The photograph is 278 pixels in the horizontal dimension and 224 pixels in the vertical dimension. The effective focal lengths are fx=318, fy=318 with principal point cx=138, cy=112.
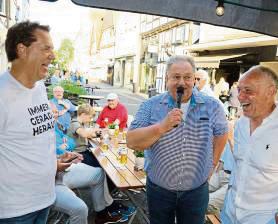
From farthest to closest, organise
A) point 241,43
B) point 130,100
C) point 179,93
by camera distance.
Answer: point 130,100
point 241,43
point 179,93

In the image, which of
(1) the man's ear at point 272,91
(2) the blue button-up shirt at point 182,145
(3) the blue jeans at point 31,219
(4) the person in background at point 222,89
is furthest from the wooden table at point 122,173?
(4) the person in background at point 222,89

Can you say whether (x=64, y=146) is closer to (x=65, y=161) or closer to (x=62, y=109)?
(x=65, y=161)

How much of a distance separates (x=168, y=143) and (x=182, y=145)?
0.10 metres

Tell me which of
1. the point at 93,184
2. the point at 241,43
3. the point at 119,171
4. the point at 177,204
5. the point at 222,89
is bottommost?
the point at 93,184

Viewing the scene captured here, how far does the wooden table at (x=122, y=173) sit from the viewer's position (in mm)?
3311

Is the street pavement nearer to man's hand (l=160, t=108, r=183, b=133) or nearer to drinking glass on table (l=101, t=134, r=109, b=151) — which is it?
drinking glass on table (l=101, t=134, r=109, b=151)

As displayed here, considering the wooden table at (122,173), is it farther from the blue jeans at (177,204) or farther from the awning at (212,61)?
the awning at (212,61)

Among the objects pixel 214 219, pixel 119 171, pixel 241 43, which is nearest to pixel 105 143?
pixel 119 171

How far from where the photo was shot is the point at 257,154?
2010 millimetres

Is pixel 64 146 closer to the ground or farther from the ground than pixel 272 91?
closer to the ground

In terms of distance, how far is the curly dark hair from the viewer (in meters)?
1.93

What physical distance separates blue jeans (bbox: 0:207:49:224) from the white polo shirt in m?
1.27

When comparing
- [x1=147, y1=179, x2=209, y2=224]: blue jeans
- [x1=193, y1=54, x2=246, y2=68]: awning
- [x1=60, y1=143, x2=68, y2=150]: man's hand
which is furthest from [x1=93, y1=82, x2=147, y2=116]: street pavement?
[x1=147, y1=179, x2=209, y2=224]: blue jeans

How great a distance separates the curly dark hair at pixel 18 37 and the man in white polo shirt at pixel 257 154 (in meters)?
1.39
